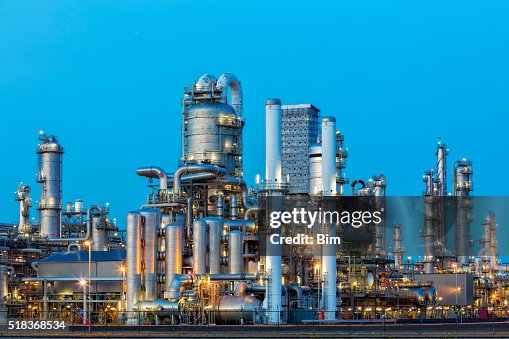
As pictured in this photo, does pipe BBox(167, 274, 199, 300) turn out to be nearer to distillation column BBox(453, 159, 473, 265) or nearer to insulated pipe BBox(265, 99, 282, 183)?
insulated pipe BBox(265, 99, 282, 183)

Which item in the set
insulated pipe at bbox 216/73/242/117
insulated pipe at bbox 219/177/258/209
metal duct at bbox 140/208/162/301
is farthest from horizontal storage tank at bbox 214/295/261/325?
insulated pipe at bbox 216/73/242/117

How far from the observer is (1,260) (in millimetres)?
86875

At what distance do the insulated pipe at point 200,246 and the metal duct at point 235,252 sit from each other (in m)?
1.81

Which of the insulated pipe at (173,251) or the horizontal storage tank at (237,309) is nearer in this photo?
the horizontal storage tank at (237,309)

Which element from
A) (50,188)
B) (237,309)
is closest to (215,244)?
(237,309)

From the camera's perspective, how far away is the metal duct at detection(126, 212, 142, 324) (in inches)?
3034

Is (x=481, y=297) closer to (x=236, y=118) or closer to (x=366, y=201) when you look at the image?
(x=366, y=201)

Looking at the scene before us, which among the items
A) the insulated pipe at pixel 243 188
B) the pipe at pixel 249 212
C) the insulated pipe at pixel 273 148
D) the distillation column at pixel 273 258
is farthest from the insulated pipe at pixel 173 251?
the insulated pipe at pixel 243 188

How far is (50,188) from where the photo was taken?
10275cm

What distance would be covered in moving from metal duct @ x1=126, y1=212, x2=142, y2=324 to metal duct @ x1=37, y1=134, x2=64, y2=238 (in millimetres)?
26467

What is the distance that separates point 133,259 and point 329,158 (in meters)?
15.2

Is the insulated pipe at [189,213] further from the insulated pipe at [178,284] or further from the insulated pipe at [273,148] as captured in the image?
the insulated pipe at [273,148]

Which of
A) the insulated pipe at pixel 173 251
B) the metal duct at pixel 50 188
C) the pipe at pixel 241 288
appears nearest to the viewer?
the pipe at pixel 241 288

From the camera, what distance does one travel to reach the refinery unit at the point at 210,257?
74188 mm
